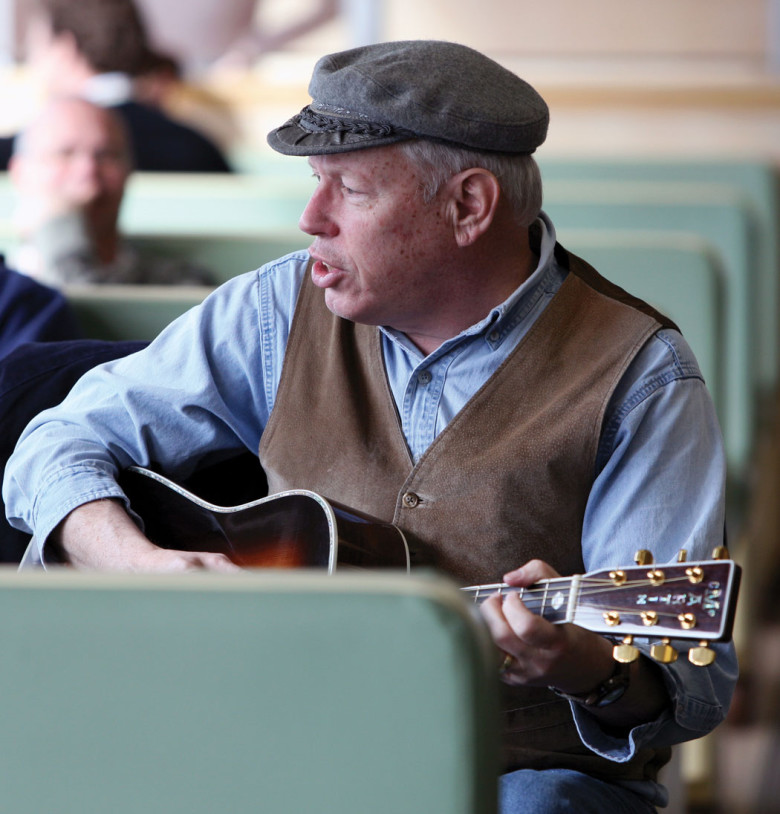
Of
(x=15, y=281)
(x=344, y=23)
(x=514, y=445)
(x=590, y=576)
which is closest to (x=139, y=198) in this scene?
(x=15, y=281)

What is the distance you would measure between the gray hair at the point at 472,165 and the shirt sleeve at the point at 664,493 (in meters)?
0.20

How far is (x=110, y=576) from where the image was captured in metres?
0.79

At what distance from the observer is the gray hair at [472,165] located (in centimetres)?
123

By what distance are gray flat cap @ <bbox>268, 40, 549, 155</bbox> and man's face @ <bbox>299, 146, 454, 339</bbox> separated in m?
0.03

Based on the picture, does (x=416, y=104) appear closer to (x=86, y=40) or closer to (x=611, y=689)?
(x=611, y=689)

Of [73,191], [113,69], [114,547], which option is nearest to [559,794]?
[114,547]

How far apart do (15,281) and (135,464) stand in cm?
47

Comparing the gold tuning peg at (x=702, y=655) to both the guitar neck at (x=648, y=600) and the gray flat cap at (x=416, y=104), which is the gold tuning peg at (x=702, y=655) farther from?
the gray flat cap at (x=416, y=104)

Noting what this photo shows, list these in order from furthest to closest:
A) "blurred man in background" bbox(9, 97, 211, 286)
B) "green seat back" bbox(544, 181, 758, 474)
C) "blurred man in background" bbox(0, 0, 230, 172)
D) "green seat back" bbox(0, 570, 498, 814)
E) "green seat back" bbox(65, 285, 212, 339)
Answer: "blurred man in background" bbox(0, 0, 230, 172)
"green seat back" bbox(544, 181, 758, 474)
"blurred man in background" bbox(9, 97, 211, 286)
"green seat back" bbox(65, 285, 212, 339)
"green seat back" bbox(0, 570, 498, 814)

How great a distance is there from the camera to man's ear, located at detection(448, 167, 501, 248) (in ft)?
4.08

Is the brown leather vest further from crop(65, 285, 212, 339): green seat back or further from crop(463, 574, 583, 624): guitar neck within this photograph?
crop(65, 285, 212, 339): green seat back

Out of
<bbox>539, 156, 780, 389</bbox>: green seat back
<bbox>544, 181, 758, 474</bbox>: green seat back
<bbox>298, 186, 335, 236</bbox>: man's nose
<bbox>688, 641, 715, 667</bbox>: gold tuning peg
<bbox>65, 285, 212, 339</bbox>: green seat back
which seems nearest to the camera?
<bbox>688, 641, 715, 667</bbox>: gold tuning peg

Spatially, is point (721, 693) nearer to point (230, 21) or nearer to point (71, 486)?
point (71, 486)

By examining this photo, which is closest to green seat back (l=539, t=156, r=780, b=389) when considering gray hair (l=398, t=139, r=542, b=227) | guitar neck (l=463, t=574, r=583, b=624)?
gray hair (l=398, t=139, r=542, b=227)
